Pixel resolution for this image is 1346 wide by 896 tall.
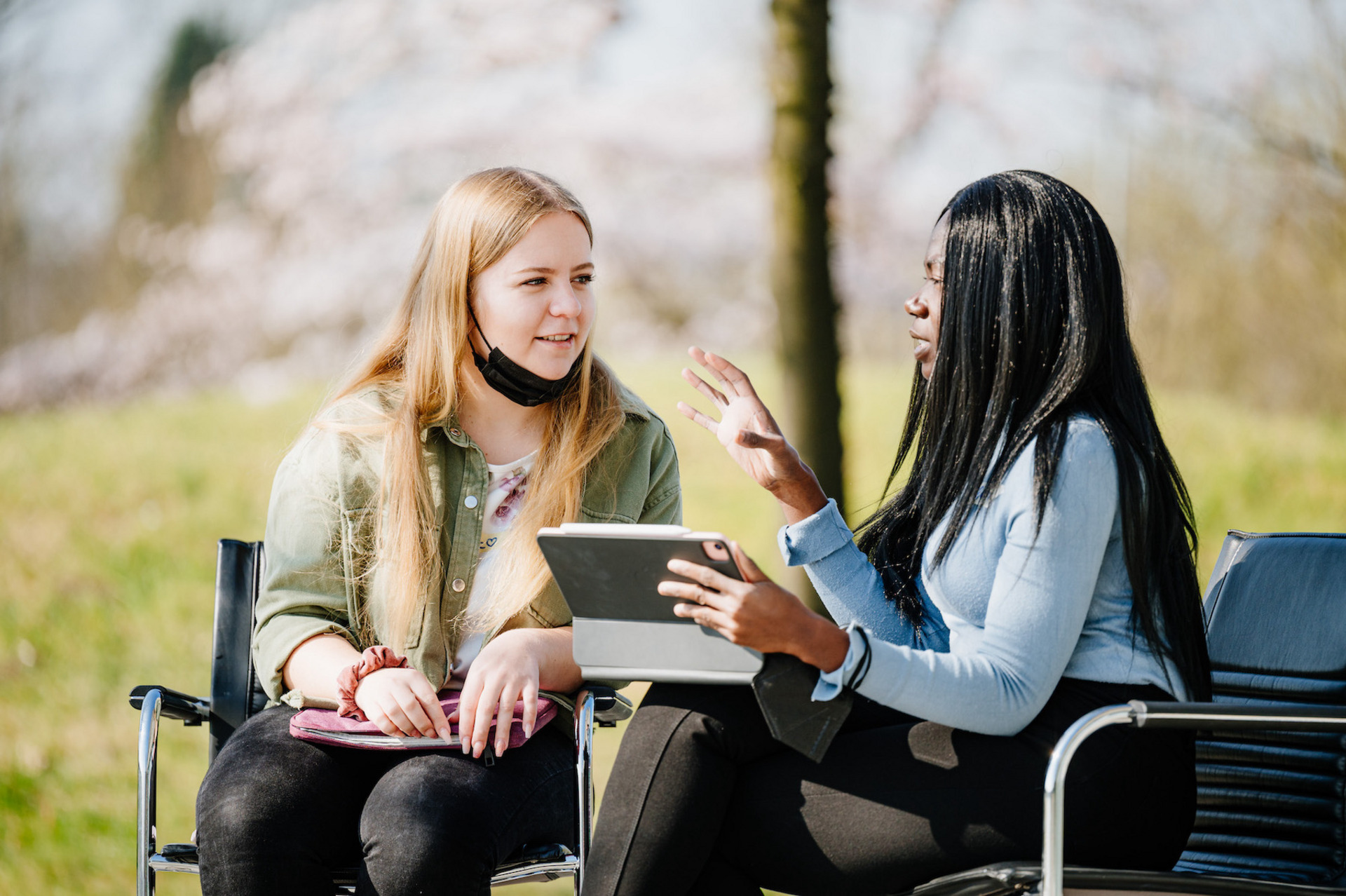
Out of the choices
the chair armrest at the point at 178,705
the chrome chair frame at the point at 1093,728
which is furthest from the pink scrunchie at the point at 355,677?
the chrome chair frame at the point at 1093,728

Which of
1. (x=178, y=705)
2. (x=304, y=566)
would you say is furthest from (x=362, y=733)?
(x=178, y=705)

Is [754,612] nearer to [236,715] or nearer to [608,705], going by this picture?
[608,705]

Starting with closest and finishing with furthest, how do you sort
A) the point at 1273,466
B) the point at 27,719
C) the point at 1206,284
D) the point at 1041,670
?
the point at 1041,670, the point at 27,719, the point at 1273,466, the point at 1206,284

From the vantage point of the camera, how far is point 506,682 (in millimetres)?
2057

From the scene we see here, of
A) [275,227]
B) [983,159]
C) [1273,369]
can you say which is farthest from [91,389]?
[1273,369]

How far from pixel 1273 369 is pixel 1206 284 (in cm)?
62

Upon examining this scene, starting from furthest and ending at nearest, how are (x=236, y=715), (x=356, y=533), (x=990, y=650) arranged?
1. (x=236, y=715)
2. (x=356, y=533)
3. (x=990, y=650)

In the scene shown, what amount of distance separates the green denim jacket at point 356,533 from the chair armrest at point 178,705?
0.14 meters

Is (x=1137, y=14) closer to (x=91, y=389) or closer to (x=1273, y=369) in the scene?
(x=1273, y=369)

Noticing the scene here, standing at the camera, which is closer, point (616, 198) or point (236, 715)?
point (236, 715)

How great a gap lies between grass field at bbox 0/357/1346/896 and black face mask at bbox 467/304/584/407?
110 inches

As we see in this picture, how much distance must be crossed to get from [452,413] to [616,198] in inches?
222

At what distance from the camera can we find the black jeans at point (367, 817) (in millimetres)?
1883

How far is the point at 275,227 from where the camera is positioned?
25.4 ft
